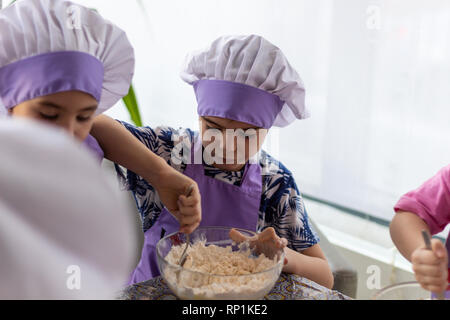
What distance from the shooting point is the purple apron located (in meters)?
1.03

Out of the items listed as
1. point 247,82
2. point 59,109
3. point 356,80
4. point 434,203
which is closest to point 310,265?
point 434,203

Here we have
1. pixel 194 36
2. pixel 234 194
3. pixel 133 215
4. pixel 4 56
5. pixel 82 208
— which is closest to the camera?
pixel 82 208

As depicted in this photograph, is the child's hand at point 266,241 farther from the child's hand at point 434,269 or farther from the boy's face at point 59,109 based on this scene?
the boy's face at point 59,109

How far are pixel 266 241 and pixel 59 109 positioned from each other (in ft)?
1.40

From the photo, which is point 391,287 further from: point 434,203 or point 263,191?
point 263,191

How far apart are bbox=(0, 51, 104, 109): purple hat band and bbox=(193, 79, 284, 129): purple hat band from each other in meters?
0.30

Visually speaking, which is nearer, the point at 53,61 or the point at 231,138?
the point at 53,61

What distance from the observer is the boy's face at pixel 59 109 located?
67cm

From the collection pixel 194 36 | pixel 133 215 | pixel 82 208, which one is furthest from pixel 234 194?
pixel 194 36

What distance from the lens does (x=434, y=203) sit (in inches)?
35.8

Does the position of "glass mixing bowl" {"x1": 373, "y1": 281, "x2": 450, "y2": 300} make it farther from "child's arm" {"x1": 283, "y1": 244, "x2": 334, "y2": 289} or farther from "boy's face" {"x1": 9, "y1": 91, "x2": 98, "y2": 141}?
"boy's face" {"x1": 9, "y1": 91, "x2": 98, "y2": 141}

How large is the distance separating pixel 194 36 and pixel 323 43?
0.62 metres

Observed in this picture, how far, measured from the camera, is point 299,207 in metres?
1.04

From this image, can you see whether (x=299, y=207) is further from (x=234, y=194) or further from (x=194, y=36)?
(x=194, y=36)
